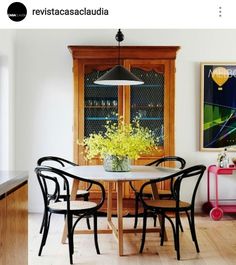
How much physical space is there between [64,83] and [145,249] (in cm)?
244

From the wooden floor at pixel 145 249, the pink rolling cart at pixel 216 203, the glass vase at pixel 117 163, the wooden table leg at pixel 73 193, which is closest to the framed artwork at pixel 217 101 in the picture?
the pink rolling cart at pixel 216 203

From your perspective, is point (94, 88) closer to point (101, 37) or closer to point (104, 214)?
point (101, 37)

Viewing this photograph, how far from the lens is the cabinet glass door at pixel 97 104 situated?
5270mm

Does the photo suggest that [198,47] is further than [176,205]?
Yes

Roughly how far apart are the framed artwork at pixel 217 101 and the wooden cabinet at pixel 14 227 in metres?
3.34

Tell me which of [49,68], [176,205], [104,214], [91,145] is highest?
[49,68]

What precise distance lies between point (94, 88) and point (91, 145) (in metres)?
1.34

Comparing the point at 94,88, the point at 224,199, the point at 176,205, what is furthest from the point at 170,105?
the point at 176,205

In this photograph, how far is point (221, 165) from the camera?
5.30 metres

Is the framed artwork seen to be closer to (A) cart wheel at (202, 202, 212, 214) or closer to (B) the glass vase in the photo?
(A) cart wheel at (202, 202, 212, 214)

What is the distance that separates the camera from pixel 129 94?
524 cm
